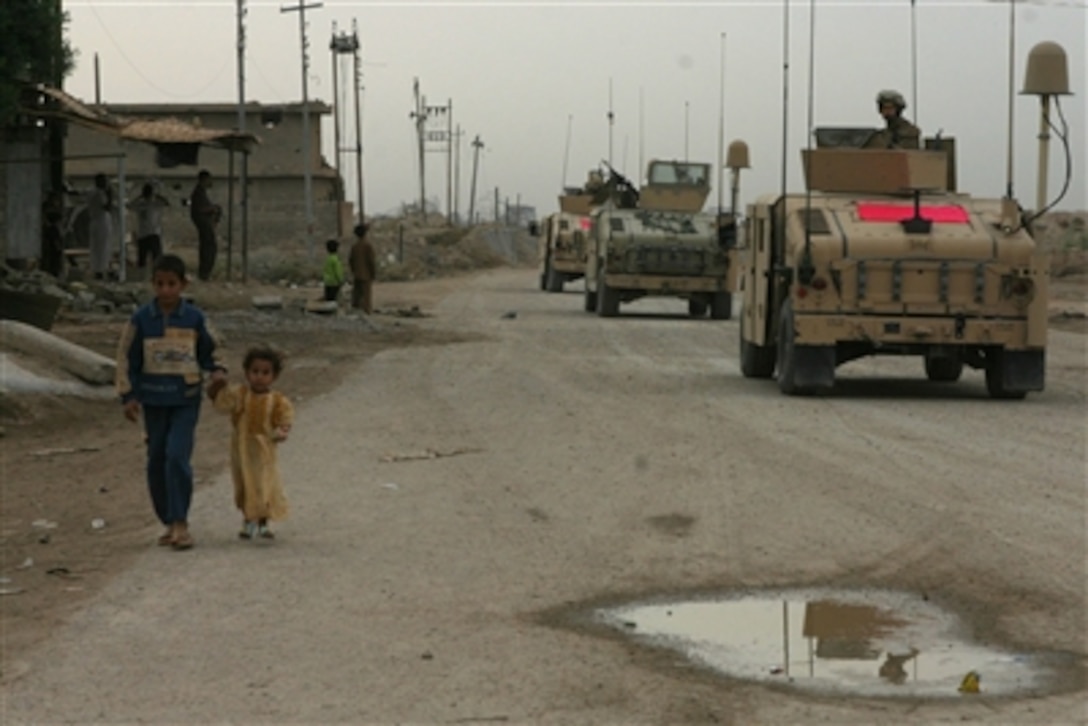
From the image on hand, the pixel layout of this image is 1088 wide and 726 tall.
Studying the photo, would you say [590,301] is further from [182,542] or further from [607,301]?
[182,542]

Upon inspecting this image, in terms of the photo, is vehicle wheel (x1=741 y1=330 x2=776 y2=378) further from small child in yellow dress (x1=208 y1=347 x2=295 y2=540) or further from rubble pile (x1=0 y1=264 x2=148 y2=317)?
rubble pile (x1=0 y1=264 x2=148 y2=317)

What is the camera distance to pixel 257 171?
203 ft

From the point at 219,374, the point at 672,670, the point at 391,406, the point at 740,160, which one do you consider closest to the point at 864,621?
the point at 672,670

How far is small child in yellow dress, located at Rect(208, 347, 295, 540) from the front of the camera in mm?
9617

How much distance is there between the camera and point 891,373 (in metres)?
21.1

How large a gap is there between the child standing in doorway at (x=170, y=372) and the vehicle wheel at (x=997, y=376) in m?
9.23

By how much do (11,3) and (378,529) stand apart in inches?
701

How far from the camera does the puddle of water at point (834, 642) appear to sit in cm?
681

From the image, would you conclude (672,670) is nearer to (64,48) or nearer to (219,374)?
(219,374)

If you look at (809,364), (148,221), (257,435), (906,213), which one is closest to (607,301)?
(148,221)

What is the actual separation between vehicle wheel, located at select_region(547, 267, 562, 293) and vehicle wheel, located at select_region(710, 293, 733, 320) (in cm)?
1363

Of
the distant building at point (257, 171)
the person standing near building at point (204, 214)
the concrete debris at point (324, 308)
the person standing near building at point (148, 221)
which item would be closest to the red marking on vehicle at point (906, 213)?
the concrete debris at point (324, 308)

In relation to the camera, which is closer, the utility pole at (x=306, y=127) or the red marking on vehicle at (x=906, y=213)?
the red marking on vehicle at (x=906, y=213)

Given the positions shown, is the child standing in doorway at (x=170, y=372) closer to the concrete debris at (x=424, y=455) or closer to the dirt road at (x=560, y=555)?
the dirt road at (x=560, y=555)
